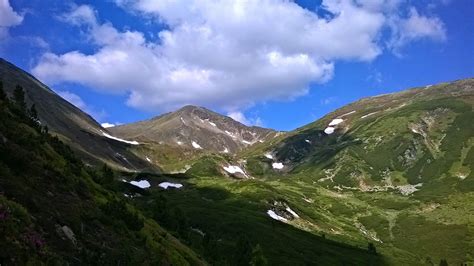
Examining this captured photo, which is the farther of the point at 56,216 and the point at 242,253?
the point at 242,253

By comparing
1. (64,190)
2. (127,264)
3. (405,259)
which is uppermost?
(405,259)

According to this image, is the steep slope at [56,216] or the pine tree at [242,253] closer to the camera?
the steep slope at [56,216]

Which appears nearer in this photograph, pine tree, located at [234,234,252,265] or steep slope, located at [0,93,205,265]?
steep slope, located at [0,93,205,265]

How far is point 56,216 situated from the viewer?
119 ft

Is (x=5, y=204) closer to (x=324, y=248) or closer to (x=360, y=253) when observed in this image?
(x=324, y=248)

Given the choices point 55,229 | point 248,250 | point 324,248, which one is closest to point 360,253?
point 324,248

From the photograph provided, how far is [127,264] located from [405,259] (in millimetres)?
163969

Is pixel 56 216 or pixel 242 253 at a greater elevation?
pixel 56 216

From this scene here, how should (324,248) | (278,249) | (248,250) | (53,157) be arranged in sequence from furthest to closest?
(324,248) → (278,249) → (248,250) → (53,157)

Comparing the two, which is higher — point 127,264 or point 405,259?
point 405,259

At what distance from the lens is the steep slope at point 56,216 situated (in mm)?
28828

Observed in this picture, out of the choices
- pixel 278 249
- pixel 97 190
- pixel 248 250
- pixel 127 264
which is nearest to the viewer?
pixel 127 264

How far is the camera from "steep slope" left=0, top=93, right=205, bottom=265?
1135 inches

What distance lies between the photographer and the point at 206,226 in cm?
15262
